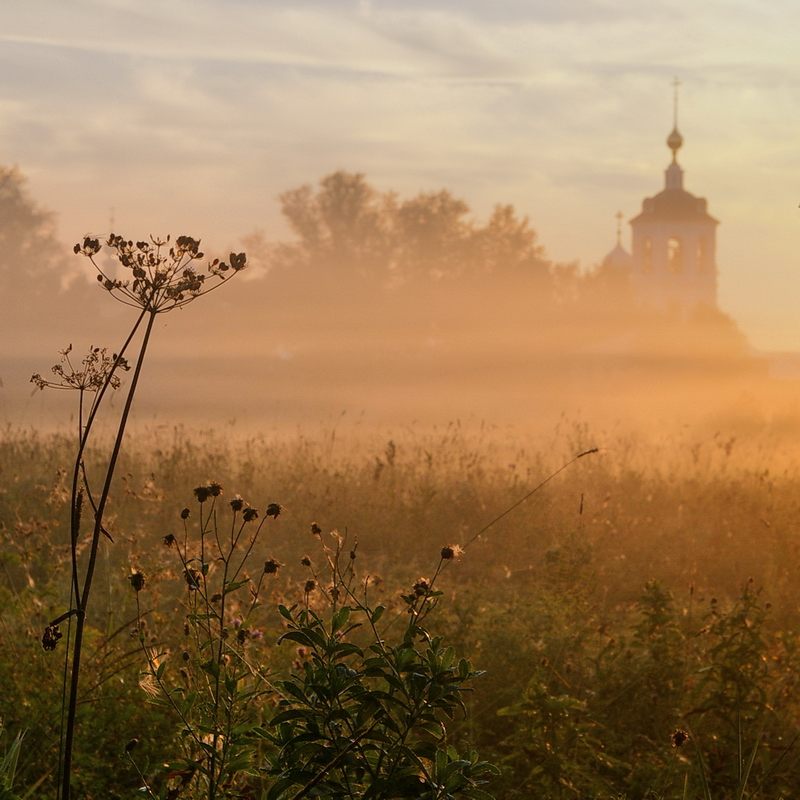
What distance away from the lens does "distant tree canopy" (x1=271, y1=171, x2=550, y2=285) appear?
45406mm

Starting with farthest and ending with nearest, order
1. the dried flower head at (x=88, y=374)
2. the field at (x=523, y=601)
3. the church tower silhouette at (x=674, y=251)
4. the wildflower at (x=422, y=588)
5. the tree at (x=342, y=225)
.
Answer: the church tower silhouette at (x=674, y=251), the tree at (x=342, y=225), the field at (x=523, y=601), the dried flower head at (x=88, y=374), the wildflower at (x=422, y=588)

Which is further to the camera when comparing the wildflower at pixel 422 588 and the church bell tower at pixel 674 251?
the church bell tower at pixel 674 251

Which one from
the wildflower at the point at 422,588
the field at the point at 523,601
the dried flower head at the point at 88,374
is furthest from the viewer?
the field at the point at 523,601

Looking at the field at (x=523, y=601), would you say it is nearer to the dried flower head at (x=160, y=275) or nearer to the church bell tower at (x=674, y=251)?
the dried flower head at (x=160, y=275)

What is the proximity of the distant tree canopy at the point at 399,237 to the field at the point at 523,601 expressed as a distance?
35.6 m

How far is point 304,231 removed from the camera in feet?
152

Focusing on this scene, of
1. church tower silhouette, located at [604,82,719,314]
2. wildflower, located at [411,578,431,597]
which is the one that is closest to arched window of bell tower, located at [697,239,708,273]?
church tower silhouette, located at [604,82,719,314]

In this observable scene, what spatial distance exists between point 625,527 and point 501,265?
3910 centimetres

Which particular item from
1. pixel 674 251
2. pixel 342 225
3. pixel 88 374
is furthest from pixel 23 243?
pixel 88 374

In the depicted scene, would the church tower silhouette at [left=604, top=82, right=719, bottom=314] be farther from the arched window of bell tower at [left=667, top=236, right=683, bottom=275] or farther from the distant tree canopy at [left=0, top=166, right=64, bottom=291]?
the distant tree canopy at [left=0, top=166, right=64, bottom=291]

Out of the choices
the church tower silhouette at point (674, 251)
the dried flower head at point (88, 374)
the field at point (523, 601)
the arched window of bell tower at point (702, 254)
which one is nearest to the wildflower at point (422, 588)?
the field at point (523, 601)

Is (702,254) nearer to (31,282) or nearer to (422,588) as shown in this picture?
(31,282)

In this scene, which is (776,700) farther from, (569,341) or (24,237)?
(24,237)

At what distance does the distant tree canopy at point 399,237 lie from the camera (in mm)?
45406
